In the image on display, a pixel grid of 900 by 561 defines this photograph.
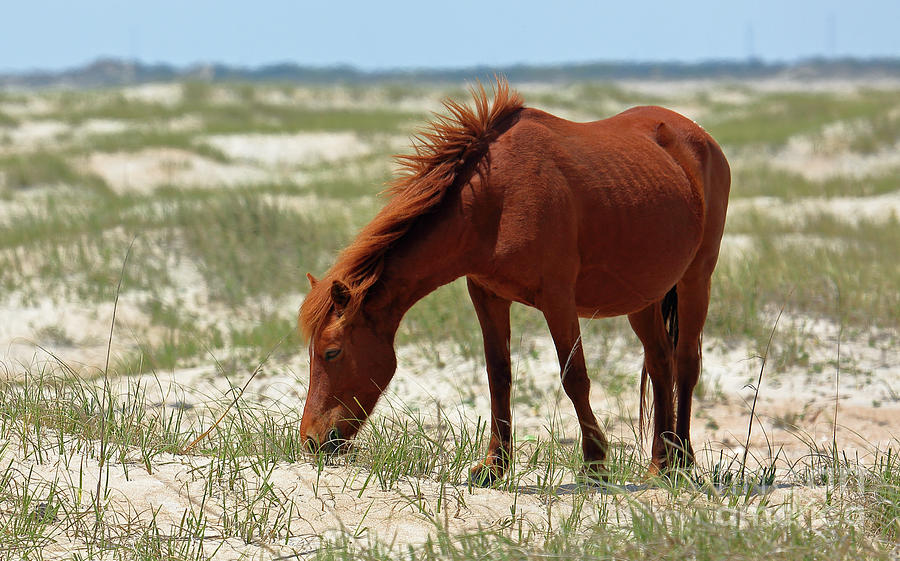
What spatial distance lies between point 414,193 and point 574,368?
3.25ft

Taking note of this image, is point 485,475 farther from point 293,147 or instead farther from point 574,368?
point 293,147

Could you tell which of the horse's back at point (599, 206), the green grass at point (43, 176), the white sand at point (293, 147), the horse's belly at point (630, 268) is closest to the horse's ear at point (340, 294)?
the horse's back at point (599, 206)

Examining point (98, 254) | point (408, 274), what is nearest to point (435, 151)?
point (408, 274)

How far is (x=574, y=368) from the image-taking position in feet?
12.4

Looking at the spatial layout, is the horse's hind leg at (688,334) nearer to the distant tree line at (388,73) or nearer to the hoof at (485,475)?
the hoof at (485,475)

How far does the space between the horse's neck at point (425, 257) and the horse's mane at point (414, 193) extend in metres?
0.05

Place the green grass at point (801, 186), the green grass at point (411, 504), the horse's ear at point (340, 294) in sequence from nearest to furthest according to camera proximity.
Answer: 1. the green grass at point (411, 504)
2. the horse's ear at point (340, 294)
3. the green grass at point (801, 186)

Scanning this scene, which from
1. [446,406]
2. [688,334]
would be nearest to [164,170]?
[446,406]

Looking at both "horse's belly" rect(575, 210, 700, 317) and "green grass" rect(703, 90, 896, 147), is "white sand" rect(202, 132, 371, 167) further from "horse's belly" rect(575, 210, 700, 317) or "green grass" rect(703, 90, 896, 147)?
"horse's belly" rect(575, 210, 700, 317)

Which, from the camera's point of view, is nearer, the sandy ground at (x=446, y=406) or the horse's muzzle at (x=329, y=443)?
the sandy ground at (x=446, y=406)

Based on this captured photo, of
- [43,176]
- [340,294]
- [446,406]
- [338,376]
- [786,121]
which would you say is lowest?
[446,406]

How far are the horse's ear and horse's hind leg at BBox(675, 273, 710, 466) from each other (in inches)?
76.0

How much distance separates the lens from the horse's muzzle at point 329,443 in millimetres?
3592

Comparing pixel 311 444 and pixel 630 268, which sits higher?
pixel 630 268
